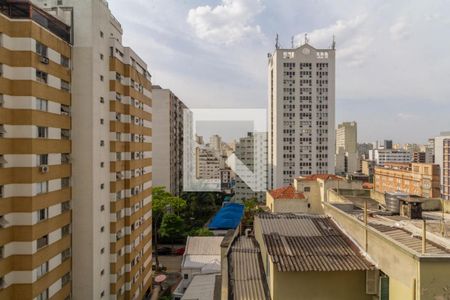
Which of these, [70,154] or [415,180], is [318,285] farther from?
[415,180]

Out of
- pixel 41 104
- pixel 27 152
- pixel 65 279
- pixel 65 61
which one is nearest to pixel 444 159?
pixel 65 279

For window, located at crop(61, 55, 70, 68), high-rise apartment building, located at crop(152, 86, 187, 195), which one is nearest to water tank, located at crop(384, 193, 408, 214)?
window, located at crop(61, 55, 70, 68)

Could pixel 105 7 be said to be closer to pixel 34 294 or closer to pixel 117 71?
pixel 117 71

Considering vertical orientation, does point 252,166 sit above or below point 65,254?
above

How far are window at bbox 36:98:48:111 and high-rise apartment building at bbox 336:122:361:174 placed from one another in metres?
78.6

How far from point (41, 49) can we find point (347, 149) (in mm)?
94035

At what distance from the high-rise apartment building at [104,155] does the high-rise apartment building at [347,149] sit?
72.8m

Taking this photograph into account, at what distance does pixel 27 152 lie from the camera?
29.5ft

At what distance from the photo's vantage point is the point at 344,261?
240 inches

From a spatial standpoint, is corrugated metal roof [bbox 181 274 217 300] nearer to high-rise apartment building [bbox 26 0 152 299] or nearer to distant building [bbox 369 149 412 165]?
high-rise apartment building [bbox 26 0 152 299]

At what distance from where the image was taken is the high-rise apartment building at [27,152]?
8.73 m

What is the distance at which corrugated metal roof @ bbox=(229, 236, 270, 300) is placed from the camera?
21.3 ft

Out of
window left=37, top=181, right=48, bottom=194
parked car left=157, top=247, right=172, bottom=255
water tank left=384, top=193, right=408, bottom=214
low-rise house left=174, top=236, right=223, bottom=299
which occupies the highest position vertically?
window left=37, top=181, right=48, bottom=194

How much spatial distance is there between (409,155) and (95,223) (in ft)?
325
